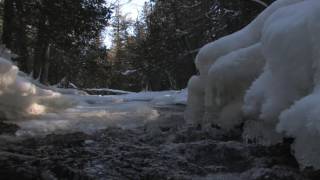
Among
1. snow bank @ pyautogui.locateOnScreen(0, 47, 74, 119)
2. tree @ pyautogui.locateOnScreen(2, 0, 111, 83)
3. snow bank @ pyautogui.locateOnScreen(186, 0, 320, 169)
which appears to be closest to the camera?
snow bank @ pyautogui.locateOnScreen(186, 0, 320, 169)

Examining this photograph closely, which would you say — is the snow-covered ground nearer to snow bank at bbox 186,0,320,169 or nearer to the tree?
snow bank at bbox 186,0,320,169

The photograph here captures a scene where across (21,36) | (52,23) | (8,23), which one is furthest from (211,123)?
(21,36)

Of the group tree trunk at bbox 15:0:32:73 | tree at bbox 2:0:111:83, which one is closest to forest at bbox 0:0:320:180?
tree at bbox 2:0:111:83

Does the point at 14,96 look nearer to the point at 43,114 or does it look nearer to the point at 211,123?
the point at 43,114

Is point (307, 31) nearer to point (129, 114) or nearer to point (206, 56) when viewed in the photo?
point (206, 56)

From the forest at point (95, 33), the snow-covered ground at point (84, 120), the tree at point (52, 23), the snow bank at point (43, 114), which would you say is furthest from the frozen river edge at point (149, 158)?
the tree at point (52, 23)

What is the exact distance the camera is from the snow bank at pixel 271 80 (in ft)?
15.5

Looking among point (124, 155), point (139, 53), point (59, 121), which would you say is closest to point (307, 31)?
point (124, 155)

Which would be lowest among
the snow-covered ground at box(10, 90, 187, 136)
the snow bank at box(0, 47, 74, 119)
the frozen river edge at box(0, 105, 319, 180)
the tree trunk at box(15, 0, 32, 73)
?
the frozen river edge at box(0, 105, 319, 180)

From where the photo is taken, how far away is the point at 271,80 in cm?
566

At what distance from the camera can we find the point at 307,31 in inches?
213

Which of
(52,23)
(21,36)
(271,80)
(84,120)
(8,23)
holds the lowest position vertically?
(84,120)

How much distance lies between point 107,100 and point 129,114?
430 centimetres

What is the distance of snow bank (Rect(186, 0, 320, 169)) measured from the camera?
4.72 m
